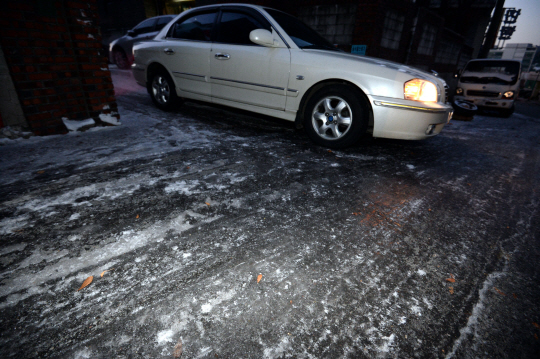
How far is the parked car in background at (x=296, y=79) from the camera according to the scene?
295 centimetres

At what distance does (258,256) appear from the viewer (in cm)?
156

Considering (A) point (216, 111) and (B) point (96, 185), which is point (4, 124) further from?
(A) point (216, 111)

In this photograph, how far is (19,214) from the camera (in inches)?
71.8

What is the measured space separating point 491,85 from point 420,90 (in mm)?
6863

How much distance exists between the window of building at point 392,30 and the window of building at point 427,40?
2.22m

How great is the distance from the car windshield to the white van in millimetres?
5946

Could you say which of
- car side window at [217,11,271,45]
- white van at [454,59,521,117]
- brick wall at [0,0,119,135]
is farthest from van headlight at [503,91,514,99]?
brick wall at [0,0,119,135]

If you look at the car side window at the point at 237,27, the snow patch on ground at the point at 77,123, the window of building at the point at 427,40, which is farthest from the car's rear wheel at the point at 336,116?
the window of building at the point at 427,40

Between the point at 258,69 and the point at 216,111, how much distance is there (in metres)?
1.82

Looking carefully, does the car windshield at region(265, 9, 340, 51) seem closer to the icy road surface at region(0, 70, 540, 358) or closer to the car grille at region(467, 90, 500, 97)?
the icy road surface at region(0, 70, 540, 358)

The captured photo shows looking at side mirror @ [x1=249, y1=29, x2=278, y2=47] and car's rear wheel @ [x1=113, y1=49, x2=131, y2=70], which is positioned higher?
side mirror @ [x1=249, y1=29, x2=278, y2=47]

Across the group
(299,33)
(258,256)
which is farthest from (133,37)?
(258,256)

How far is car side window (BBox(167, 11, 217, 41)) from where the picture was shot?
13.2 feet

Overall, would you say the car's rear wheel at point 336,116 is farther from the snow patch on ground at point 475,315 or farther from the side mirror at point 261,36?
the snow patch on ground at point 475,315
